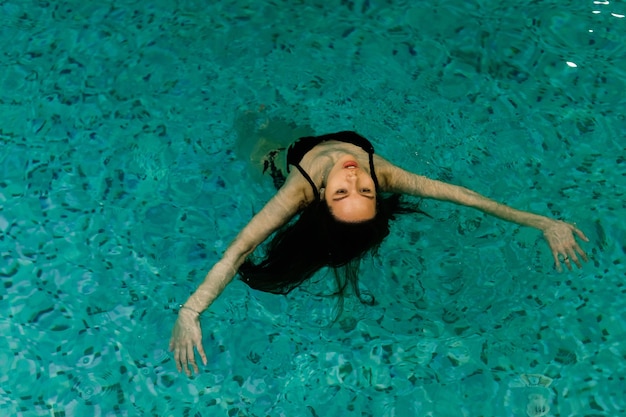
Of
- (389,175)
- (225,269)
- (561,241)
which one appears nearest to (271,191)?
(389,175)

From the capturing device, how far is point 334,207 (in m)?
3.30

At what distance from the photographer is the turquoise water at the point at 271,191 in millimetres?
3801

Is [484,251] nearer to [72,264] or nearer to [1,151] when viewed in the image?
[72,264]

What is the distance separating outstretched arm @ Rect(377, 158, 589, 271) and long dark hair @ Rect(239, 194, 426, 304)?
123mm

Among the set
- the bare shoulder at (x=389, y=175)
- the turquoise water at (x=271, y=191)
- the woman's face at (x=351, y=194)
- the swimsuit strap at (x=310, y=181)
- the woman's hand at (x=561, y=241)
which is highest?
the woman's face at (x=351, y=194)

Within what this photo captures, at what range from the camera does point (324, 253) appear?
350cm

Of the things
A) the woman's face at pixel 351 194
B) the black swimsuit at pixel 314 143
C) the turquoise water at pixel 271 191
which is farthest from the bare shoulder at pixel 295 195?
the turquoise water at pixel 271 191

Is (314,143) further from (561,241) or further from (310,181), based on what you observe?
(561,241)

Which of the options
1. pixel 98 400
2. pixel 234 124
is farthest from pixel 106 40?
pixel 98 400

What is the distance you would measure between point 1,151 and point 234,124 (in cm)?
137

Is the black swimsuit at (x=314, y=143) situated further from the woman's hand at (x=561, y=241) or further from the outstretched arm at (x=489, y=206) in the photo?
the woman's hand at (x=561, y=241)

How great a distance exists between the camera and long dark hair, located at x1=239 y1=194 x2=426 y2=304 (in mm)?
3379

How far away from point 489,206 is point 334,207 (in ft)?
2.55

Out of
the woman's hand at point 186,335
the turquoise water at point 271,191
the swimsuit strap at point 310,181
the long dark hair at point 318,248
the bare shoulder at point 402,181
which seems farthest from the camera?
the turquoise water at point 271,191
